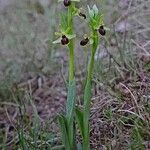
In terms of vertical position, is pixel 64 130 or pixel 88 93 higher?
pixel 88 93

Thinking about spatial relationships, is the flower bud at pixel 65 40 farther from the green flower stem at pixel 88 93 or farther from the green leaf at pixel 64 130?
the green leaf at pixel 64 130

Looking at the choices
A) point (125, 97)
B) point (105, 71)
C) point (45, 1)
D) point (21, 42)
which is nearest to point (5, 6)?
point (45, 1)

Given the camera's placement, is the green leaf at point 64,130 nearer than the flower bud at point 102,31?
No

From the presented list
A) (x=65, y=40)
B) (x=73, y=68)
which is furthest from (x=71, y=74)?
(x=65, y=40)

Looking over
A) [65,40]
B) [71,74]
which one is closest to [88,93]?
[71,74]

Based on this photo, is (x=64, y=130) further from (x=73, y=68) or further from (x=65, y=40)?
(x=65, y=40)

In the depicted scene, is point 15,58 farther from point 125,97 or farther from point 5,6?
point 125,97

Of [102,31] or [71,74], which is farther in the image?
[71,74]

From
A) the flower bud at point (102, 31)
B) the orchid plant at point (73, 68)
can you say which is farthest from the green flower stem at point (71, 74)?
the flower bud at point (102, 31)

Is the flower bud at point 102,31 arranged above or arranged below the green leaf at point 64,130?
above

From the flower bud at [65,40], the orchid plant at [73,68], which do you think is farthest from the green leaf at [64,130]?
the flower bud at [65,40]

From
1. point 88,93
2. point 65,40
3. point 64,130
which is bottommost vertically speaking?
point 64,130
